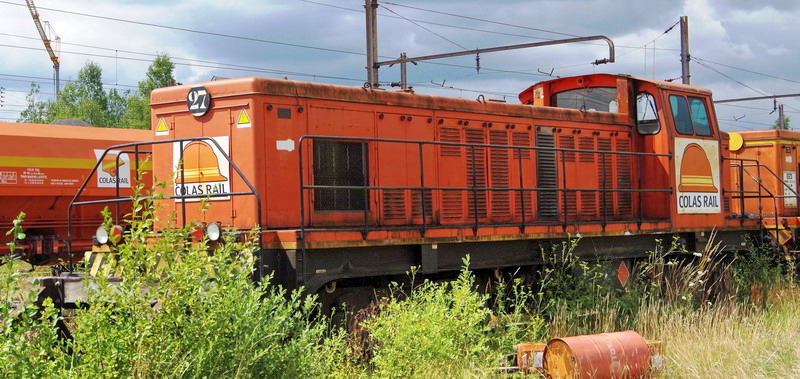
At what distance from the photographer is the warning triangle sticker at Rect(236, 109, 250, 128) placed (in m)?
8.12

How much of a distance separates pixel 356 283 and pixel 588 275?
10.6ft

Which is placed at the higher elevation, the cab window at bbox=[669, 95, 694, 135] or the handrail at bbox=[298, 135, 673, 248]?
the cab window at bbox=[669, 95, 694, 135]

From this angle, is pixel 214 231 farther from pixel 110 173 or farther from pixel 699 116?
pixel 110 173

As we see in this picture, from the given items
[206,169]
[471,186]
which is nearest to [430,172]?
[471,186]

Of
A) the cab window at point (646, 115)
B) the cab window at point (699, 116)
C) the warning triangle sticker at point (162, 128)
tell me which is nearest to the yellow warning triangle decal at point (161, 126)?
the warning triangle sticker at point (162, 128)

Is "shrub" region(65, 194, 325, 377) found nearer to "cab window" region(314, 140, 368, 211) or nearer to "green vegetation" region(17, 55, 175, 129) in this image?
"cab window" region(314, 140, 368, 211)

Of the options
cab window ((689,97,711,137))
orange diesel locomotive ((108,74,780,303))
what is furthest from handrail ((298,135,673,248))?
cab window ((689,97,711,137))

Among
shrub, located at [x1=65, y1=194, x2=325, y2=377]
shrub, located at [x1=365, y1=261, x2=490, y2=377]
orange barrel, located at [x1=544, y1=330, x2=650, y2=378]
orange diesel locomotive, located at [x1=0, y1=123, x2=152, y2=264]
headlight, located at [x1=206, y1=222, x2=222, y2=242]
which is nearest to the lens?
shrub, located at [x1=65, y1=194, x2=325, y2=377]

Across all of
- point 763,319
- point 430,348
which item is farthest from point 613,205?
point 430,348

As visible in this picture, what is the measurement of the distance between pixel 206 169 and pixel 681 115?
662 cm

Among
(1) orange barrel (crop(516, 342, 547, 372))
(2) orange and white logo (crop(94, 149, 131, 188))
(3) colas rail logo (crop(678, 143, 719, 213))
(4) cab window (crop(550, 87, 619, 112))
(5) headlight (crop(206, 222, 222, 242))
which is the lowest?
(1) orange barrel (crop(516, 342, 547, 372))

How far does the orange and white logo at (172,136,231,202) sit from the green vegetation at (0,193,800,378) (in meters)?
0.73

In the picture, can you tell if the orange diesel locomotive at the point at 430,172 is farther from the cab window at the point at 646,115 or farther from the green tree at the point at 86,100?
the green tree at the point at 86,100

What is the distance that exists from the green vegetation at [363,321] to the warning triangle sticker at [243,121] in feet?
4.13
